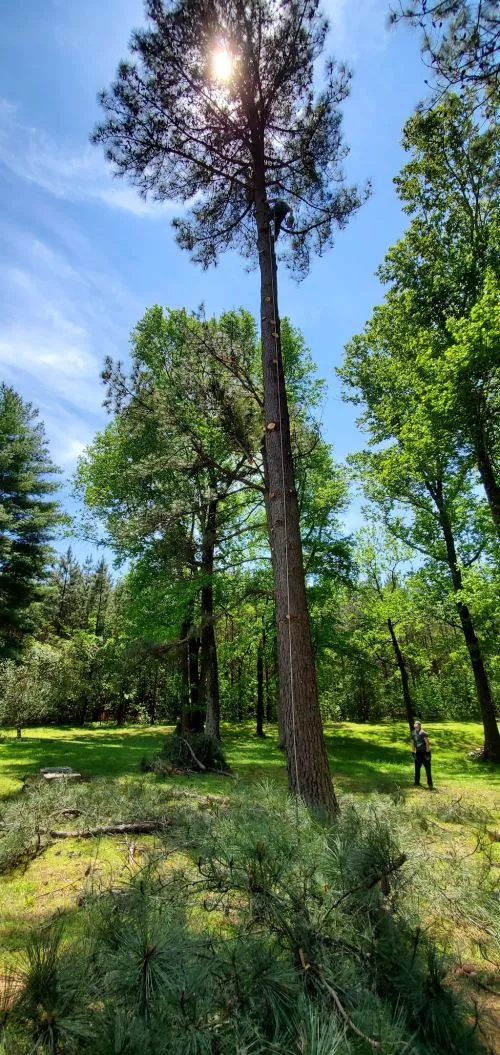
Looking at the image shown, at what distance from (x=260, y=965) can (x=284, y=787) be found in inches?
93.7

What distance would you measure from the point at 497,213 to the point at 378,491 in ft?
27.0

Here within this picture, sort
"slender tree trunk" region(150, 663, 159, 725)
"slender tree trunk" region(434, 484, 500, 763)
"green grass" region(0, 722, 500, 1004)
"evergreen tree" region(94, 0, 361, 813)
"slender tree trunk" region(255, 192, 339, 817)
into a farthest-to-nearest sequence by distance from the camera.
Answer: "slender tree trunk" region(150, 663, 159, 725) → "slender tree trunk" region(434, 484, 500, 763) → "evergreen tree" region(94, 0, 361, 813) → "slender tree trunk" region(255, 192, 339, 817) → "green grass" region(0, 722, 500, 1004)

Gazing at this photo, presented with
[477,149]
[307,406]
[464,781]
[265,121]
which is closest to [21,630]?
[307,406]

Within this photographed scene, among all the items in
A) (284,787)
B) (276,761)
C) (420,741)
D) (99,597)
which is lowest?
(276,761)

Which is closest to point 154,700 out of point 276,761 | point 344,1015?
point 276,761

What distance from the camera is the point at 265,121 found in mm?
6844

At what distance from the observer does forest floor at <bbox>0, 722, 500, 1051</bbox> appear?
2939mm

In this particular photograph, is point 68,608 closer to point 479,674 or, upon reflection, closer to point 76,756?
point 76,756

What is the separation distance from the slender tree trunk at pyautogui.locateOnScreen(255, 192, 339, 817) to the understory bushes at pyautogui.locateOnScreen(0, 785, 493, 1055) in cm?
213

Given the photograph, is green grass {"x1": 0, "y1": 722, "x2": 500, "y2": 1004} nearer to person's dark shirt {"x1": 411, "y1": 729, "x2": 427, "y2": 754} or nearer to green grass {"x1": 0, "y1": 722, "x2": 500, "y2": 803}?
green grass {"x1": 0, "y1": 722, "x2": 500, "y2": 803}

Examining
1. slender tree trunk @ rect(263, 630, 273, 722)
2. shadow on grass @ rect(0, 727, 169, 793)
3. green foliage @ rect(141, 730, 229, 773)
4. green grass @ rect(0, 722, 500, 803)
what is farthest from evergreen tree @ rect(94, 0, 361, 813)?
slender tree trunk @ rect(263, 630, 273, 722)

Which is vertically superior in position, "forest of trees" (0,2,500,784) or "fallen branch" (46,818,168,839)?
"forest of trees" (0,2,500,784)

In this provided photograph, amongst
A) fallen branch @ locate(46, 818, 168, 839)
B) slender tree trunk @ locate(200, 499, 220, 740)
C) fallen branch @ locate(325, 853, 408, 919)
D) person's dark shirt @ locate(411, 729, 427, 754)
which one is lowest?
fallen branch @ locate(46, 818, 168, 839)

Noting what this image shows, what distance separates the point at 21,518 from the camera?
1595 centimetres
